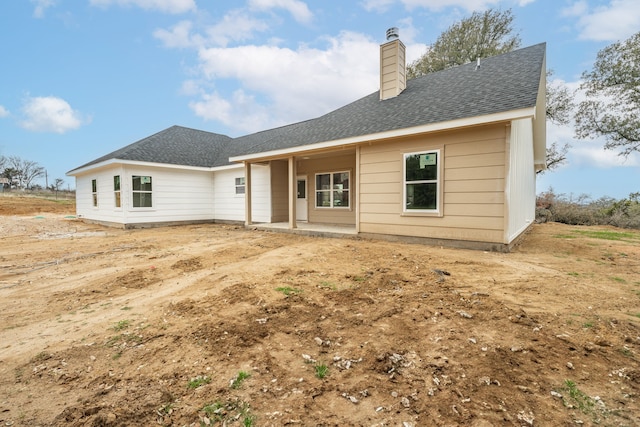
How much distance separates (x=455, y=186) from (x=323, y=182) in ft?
19.1

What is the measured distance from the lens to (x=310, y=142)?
8.83m

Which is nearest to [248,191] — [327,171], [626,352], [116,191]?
[327,171]

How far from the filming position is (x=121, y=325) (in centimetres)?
302

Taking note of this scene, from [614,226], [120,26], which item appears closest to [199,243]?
[120,26]

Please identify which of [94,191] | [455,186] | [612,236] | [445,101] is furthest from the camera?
[94,191]

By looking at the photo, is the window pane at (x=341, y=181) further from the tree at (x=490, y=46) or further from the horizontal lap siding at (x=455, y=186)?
the tree at (x=490, y=46)

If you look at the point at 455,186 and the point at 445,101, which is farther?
the point at 445,101

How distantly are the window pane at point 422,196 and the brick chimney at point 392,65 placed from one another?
3.99 meters

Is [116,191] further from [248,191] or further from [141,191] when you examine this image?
[248,191]

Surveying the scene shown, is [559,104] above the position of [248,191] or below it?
above

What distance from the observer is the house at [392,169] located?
6094 millimetres

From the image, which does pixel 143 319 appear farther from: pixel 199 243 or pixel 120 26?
pixel 120 26

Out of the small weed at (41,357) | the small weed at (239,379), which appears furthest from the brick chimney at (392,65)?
the small weed at (41,357)

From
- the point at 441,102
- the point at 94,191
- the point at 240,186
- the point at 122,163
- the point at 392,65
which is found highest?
the point at 392,65
